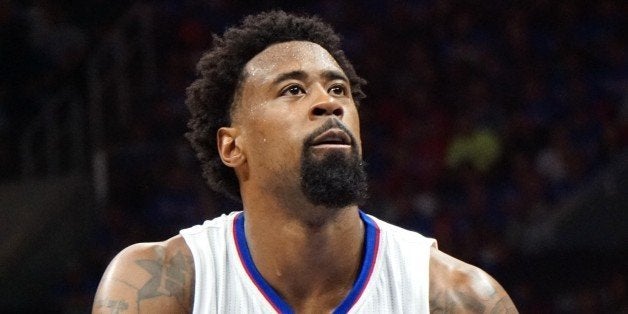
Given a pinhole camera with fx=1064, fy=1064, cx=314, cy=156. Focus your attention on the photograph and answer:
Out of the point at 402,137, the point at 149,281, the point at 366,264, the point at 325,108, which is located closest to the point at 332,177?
the point at 325,108

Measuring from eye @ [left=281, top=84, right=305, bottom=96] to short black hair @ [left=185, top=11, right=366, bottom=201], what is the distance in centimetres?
23

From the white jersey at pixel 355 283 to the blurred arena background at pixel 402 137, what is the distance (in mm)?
3135

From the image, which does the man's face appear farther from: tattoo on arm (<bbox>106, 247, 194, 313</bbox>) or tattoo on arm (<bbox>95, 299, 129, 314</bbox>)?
tattoo on arm (<bbox>95, 299, 129, 314</bbox>)

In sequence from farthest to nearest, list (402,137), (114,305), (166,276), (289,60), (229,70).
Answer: (402,137)
(229,70)
(289,60)
(166,276)
(114,305)

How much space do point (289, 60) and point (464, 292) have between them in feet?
2.80

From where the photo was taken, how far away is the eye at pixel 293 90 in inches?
121

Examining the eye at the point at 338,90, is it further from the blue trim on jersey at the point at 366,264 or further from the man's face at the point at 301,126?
the blue trim on jersey at the point at 366,264

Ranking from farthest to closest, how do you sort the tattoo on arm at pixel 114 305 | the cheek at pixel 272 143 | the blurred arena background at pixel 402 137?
the blurred arena background at pixel 402 137 < the cheek at pixel 272 143 < the tattoo on arm at pixel 114 305

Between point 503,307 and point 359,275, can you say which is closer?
point 503,307

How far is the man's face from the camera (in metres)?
2.90

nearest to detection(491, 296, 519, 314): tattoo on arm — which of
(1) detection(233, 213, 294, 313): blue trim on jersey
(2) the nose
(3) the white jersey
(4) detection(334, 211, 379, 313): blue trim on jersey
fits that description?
(3) the white jersey

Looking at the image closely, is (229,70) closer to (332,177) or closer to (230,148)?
(230,148)

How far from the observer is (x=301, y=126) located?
117 inches

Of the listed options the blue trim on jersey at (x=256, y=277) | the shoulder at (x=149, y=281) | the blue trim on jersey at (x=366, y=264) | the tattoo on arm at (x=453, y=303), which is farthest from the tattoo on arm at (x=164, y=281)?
the tattoo on arm at (x=453, y=303)
